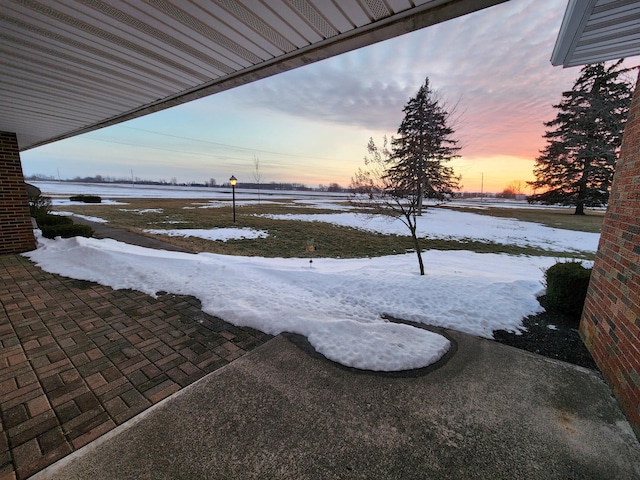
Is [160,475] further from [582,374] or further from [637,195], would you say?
[637,195]

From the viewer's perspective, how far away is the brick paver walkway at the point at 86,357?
69.1 inches

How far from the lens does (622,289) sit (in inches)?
93.2

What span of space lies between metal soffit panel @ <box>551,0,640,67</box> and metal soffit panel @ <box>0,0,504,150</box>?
1140mm

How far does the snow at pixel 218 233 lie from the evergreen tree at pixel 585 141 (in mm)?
29751

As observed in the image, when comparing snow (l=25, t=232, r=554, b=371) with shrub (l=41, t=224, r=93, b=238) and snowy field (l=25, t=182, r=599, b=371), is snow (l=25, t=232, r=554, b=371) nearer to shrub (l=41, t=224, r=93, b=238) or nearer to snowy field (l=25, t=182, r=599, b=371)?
snowy field (l=25, t=182, r=599, b=371)

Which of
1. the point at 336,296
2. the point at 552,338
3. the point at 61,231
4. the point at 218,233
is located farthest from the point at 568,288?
the point at 218,233

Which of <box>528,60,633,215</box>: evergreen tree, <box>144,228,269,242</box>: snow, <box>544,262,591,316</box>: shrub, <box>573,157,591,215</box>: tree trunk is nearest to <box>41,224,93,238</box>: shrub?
<box>144,228,269,242</box>: snow

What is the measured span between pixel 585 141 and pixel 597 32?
1370 inches

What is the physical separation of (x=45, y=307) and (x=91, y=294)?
52cm

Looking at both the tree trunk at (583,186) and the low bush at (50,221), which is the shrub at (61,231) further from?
the tree trunk at (583,186)

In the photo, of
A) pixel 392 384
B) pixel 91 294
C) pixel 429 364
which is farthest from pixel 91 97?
pixel 429 364

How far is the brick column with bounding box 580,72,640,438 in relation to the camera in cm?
209

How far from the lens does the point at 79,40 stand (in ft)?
8.02

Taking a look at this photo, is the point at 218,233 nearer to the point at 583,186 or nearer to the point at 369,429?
the point at 369,429
